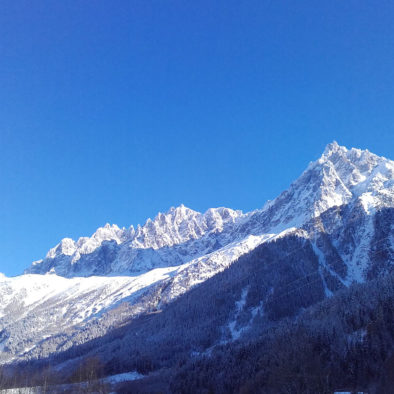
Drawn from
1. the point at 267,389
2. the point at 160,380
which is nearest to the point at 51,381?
the point at 160,380

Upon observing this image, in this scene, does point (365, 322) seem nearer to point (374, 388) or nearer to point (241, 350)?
point (374, 388)

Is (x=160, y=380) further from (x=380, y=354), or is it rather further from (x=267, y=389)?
(x=380, y=354)

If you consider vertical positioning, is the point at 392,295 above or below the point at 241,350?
above

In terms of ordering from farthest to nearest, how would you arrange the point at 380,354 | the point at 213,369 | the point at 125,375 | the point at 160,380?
the point at 125,375 → the point at 160,380 → the point at 213,369 → the point at 380,354

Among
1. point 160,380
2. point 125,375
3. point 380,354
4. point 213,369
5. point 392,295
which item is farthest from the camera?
point 125,375

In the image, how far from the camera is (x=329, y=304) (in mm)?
168250

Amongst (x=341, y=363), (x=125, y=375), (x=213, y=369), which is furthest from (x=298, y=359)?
(x=125, y=375)

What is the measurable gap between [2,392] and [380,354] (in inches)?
4527

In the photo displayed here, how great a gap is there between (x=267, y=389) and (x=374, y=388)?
28.8 meters

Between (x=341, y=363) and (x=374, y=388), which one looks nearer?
(x=374, y=388)

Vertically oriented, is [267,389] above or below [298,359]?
below

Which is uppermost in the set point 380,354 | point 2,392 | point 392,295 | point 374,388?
point 392,295

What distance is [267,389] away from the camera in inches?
4294

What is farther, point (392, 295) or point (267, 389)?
point (392, 295)
